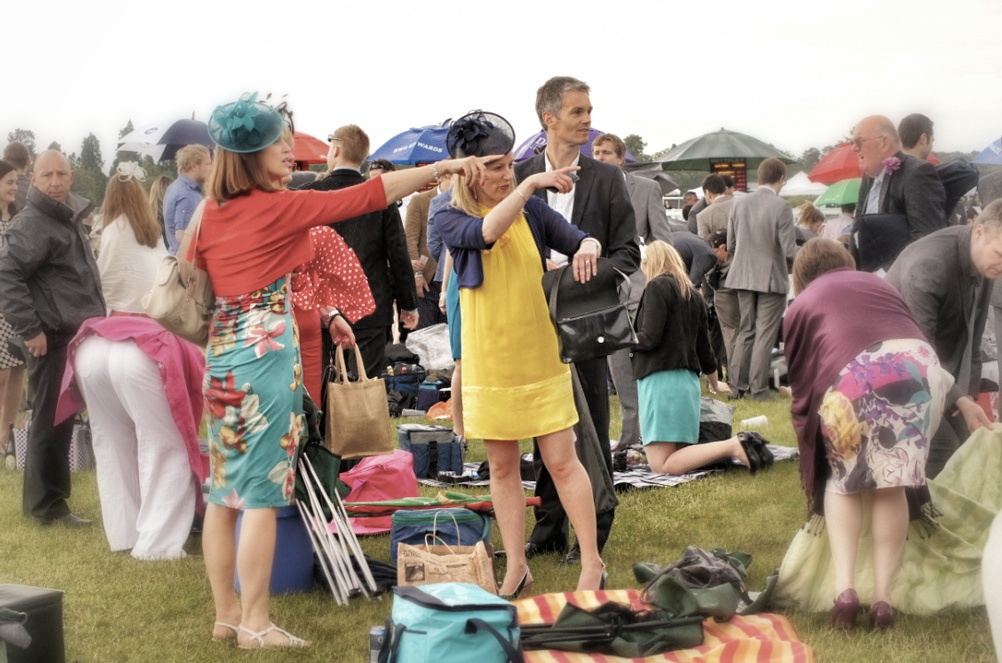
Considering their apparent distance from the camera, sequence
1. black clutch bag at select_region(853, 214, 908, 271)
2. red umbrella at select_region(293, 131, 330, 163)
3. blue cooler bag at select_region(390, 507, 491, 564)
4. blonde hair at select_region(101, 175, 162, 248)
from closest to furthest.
A: 1. blue cooler bag at select_region(390, 507, 491, 564)
2. blonde hair at select_region(101, 175, 162, 248)
3. black clutch bag at select_region(853, 214, 908, 271)
4. red umbrella at select_region(293, 131, 330, 163)

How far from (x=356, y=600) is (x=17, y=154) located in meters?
6.58

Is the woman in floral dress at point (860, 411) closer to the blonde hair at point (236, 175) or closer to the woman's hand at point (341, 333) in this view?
the woman's hand at point (341, 333)

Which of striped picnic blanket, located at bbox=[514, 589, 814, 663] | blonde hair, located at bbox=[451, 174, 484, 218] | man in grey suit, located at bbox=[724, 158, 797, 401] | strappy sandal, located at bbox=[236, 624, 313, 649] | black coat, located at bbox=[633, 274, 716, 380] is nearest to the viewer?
striped picnic blanket, located at bbox=[514, 589, 814, 663]

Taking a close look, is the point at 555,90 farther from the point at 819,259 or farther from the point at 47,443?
the point at 47,443

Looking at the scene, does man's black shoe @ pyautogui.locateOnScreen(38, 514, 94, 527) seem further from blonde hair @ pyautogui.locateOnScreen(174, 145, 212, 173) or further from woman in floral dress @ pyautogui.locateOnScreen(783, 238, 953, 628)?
woman in floral dress @ pyautogui.locateOnScreen(783, 238, 953, 628)

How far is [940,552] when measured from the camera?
4465mm

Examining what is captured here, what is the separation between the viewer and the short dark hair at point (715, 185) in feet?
39.8

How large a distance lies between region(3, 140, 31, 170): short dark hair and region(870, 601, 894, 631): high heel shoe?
26.7 ft

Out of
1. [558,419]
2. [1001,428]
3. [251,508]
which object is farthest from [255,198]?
[1001,428]

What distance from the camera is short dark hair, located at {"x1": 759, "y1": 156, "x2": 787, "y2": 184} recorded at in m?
10.6

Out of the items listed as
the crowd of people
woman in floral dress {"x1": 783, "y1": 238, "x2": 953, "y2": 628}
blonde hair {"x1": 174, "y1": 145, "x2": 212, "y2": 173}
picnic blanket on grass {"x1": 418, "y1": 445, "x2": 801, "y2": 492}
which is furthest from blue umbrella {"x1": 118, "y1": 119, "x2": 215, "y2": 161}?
woman in floral dress {"x1": 783, "y1": 238, "x2": 953, "y2": 628}

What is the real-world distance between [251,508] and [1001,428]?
9.77 ft

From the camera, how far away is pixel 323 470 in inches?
193

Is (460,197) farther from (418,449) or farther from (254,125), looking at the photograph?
(418,449)
